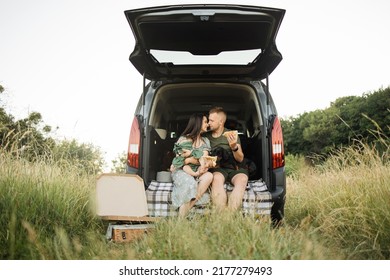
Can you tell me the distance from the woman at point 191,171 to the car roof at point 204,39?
0.52m

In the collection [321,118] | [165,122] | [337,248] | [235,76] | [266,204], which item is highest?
[321,118]

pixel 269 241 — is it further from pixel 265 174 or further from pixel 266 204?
pixel 265 174

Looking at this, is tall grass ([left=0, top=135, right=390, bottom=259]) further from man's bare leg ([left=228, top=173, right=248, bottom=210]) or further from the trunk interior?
the trunk interior

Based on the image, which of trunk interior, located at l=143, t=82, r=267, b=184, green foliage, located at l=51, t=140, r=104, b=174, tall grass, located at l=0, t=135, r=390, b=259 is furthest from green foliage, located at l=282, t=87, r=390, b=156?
tall grass, located at l=0, t=135, r=390, b=259

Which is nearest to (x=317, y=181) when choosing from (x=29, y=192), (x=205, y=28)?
(x=205, y=28)

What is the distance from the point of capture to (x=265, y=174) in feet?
9.95

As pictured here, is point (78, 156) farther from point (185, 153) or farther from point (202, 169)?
point (202, 169)

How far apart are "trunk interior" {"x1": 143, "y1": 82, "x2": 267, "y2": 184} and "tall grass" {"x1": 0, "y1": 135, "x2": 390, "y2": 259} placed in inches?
26.5

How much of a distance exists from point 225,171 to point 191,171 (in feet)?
1.20

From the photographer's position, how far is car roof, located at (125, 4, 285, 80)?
8.55 ft

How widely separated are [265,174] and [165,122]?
1564 millimetres

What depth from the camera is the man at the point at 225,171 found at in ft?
9.53

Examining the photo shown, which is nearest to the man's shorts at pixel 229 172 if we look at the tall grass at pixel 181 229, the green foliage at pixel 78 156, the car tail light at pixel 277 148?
the car tail light at pixel 277 148

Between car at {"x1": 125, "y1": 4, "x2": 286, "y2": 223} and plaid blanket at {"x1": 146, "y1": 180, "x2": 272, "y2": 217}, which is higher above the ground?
car at {"x1": 125, "y1": 4, "x2": 286, "y2": 223}
